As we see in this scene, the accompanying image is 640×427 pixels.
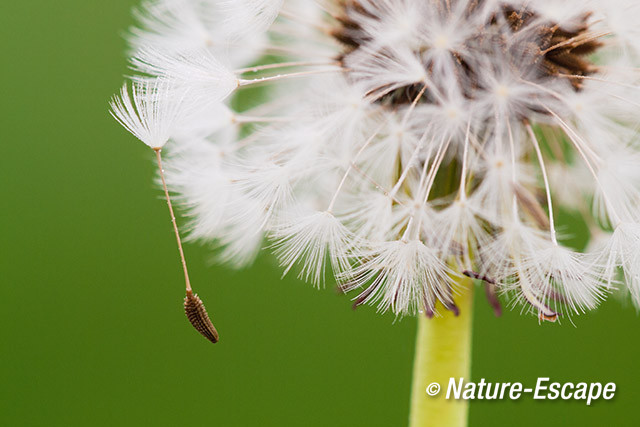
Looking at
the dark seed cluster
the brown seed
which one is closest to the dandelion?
the dark seed cluster

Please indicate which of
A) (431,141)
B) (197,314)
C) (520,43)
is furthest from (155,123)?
(520,43)

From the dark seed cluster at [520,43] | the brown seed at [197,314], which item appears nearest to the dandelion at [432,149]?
the dark seed cluster at [520,43]

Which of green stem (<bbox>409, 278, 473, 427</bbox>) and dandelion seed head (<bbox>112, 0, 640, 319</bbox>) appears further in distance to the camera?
green stem (<bbox>409, 278, 473, 427</bbox>)

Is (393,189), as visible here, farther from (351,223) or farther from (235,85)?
(235,85)

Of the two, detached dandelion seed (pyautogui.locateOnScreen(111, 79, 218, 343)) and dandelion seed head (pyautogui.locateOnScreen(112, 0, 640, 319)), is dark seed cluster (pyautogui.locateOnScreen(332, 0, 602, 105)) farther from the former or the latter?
detached dandelion seed (pyautogui.locateOnScreen(111, 79, 218, 343))

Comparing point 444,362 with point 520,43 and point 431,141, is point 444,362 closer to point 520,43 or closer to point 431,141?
point 431,141

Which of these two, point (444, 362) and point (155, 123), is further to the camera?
point (444, 362)

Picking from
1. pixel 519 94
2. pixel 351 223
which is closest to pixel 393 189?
pixel 351 223
